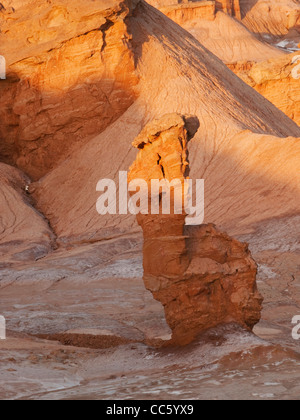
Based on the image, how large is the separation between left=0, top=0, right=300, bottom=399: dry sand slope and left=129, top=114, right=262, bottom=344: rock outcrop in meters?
0.44

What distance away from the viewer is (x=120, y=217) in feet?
90.6

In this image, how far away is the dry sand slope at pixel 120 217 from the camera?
9.38 meters

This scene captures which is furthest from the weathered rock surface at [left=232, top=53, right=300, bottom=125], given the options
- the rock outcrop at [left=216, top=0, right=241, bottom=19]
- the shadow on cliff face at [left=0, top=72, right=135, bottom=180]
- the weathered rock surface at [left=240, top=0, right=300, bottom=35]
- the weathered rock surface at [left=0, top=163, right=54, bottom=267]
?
the weathered rock surface at [left=240, top=0, right=300, bottom=35]

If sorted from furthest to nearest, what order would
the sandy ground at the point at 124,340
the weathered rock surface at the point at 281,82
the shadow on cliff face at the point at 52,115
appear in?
the weathered rock surface at the point at 281,82
the shadow on cliff face at the point at 52,115
the sandy ground at the point at 124,340

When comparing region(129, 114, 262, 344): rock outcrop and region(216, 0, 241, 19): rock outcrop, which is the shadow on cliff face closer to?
region(129, 114, 262, 344): rock outcrop

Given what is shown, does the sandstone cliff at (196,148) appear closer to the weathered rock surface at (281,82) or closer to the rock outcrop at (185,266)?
the weathered rock surface at (281,82)

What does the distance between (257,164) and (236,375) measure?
18.4 meters

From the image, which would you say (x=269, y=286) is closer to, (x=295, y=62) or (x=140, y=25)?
(x=140, y=25)

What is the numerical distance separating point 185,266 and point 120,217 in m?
17.0

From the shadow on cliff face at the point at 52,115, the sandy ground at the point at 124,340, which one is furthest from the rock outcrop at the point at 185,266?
the shadow on cliff face at the point at 52,115

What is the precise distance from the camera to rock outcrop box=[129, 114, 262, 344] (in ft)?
35.0

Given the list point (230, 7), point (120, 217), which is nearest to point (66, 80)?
point (120, 217)

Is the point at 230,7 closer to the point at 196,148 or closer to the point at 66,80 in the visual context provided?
the point at 66,80

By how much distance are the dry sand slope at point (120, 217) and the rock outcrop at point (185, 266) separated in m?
0.44
